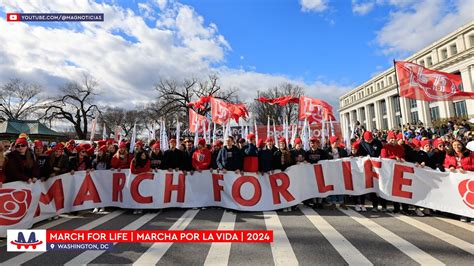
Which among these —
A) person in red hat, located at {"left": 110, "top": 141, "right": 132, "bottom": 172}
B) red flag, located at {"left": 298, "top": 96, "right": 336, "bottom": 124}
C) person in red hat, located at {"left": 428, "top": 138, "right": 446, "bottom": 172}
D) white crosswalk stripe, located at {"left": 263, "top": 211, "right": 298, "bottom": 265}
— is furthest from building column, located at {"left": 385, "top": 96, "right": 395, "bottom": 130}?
person in red hat, located at {"left": 110, "top": 141, "right": 132, "bottom": 172}

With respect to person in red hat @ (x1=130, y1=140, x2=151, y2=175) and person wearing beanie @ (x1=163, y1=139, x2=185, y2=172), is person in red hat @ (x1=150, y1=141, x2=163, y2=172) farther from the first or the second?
person in red hat @ (x1=130, y1=140, x2=151, y2=175)

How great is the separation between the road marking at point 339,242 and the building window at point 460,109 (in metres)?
53.5

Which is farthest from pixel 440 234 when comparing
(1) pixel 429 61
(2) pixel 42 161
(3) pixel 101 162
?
(1) pixel 429 61

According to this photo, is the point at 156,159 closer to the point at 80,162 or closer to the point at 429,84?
the point at 80,162

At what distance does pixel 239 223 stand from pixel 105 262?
9.04ft

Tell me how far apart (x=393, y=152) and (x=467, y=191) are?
1.64 meters

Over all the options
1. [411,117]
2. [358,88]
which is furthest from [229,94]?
[358,88]

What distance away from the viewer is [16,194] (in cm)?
525

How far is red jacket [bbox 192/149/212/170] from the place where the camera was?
7.32 m

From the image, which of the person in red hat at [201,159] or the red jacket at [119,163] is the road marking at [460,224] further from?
the red jacket at [119,163]

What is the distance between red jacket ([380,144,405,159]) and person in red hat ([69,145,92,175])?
8.20m

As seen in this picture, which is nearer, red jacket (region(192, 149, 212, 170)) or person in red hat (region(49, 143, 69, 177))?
person in red hat (region(49, 143, 69, 177))

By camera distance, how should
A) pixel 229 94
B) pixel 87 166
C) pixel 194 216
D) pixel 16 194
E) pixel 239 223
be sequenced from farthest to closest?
pixel 229 94 → pixel 87 166 → pixel 194 216 → pixel 239 223 → pixel 16 194

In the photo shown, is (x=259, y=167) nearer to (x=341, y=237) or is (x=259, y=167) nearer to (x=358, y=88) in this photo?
(x=341, y=237)
